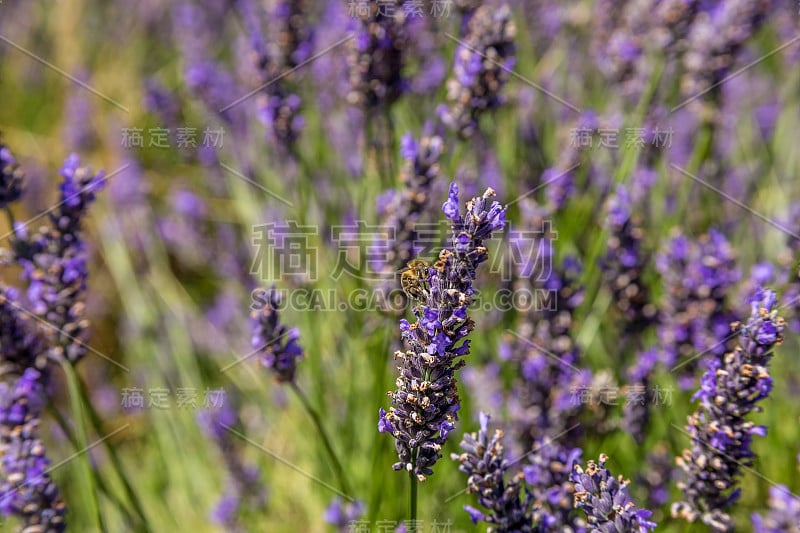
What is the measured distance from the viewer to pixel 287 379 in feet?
6.86

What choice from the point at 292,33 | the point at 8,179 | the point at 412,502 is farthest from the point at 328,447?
the point at 292,33

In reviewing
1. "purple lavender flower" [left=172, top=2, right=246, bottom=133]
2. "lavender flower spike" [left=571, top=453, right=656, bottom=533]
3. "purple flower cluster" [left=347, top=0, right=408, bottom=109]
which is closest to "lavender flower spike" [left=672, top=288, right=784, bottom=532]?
"lavender flower spike" [left=571, top=453, right=656, bottom=533]

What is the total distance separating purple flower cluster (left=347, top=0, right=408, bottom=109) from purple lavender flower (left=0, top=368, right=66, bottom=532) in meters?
1.52

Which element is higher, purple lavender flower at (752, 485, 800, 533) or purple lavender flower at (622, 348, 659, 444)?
purple lavender flower at (622, 348, 659, 444)

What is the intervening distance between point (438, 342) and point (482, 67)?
140cm

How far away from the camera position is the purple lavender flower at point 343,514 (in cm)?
236

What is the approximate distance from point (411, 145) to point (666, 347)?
1.19m

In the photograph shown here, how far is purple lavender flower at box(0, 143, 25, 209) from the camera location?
6.57ft

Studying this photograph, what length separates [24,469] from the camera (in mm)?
1897

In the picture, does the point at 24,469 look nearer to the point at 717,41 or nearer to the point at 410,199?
the point at 410,199

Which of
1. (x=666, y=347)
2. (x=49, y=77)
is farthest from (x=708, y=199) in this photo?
(x=49, y=77)

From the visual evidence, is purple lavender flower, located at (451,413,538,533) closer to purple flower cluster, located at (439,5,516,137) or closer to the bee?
the bee

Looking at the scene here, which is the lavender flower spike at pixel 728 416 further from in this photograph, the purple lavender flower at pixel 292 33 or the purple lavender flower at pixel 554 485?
the purple lavender flower at pixel 292 33

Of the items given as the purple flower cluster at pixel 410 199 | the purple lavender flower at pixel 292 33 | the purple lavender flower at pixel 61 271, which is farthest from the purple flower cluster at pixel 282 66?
the purple lavender flower at pixel 61 271
